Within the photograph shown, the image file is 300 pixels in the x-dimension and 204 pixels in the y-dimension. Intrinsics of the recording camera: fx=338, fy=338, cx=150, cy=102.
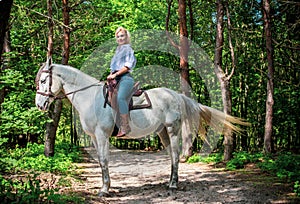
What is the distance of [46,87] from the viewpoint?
6.29 m

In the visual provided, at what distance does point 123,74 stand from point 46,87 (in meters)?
1.46

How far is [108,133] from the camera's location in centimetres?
629

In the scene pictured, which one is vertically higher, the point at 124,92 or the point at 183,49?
the point at 183,49

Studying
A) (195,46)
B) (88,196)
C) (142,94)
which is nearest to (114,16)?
(195,46)

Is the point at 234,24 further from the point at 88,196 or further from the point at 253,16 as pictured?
the point at 88,196

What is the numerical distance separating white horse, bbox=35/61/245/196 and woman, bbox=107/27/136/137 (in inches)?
9.2

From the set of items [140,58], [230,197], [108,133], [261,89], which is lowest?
[230,197]

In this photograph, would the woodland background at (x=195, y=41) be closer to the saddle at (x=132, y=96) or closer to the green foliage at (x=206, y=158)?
the green foliage at (x=206, y=158)

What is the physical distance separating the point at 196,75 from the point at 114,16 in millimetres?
5370

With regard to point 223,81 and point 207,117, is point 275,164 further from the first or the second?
point 223,81

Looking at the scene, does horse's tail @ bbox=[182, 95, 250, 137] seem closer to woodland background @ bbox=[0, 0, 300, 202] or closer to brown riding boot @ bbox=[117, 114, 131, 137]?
brown riding boot @ bbox=[117, 114, 131, 137]

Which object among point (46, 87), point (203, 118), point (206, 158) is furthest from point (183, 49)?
point (46, 87)

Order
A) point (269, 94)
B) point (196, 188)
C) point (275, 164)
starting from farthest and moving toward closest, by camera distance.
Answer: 1. point (269, 94)
2. point (275, 164)
3. point (196, 188)

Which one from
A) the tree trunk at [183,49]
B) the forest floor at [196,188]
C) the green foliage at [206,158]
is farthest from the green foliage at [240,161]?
the tree trunk at [183,49]
